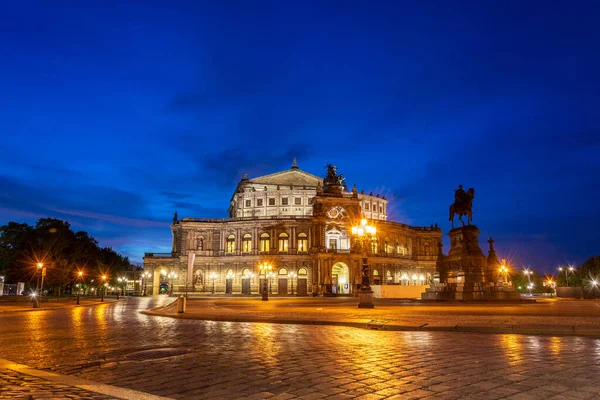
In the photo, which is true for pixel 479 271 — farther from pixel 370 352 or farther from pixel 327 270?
pixel 327 270

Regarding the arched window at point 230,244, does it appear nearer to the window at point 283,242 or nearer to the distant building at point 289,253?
the distant building at point 289,253

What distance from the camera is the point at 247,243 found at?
7581 cm

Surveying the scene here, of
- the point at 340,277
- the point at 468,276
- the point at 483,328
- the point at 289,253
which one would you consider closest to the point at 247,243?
the point at 289,253

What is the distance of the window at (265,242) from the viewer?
7456 cm

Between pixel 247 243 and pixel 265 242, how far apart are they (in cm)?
313

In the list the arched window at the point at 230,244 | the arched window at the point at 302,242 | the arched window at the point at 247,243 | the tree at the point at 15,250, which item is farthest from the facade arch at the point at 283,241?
the tree at the point at 15,250

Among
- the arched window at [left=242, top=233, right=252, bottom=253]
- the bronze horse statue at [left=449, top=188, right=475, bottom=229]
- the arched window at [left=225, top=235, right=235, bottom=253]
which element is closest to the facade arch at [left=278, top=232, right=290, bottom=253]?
the arched window at [left=242, top=233, right=252, bottom=253]

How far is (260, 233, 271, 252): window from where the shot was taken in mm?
74562

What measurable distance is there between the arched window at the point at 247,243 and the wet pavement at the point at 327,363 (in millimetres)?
63618

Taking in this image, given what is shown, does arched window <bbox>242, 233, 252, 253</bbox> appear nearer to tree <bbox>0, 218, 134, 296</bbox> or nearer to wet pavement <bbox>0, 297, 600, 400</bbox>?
tree <bbox>0, 218, 134, 296</bbox>

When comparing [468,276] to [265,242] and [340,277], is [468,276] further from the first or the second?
[265,242]

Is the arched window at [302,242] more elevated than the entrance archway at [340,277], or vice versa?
the arched window at [302,242]

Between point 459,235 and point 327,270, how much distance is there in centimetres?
3973

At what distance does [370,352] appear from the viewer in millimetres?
8430
